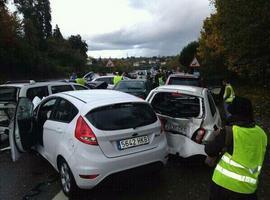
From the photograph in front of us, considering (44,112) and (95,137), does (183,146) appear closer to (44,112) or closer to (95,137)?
(95,137)

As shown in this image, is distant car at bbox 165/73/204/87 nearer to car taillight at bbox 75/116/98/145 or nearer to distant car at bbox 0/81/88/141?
distant car at bbox 0/81/88/141

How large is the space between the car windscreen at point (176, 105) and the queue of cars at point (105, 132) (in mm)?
21

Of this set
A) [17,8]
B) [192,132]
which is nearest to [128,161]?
[192,132]

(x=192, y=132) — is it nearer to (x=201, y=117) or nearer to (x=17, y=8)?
(x=201, y=117)

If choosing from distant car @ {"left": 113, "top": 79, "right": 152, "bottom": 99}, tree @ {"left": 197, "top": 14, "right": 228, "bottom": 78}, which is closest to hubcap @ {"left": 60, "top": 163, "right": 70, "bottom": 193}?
distant car @ {"left": 113, "top": 79, "right": 152, "bottom": 99}

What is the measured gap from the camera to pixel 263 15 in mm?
14336

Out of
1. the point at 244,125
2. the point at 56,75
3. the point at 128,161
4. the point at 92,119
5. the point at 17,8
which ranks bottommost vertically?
the point at 56,75

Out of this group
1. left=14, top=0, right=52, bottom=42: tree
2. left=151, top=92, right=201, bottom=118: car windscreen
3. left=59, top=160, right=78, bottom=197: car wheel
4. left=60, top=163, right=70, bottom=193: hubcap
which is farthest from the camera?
left=14, top=0, right=52, bottom=42: tree

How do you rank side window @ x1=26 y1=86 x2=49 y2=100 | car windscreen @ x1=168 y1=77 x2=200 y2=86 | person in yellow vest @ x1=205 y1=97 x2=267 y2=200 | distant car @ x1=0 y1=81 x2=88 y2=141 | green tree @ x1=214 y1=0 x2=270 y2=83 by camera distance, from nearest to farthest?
person in yellow vest @ x1=205 y1=97 x2=267 y2=200 < distant car @ x1=0 y1=81 x2=88 y2=141 < side window @ x1=26 y1=86 x2=49 y2=100 < car windscreen @ x1=168 y1=77 x2=200 y2=86 < green tree @ x1=214 y1=0 x2=270 y2=83

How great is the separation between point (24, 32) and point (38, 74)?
7.20 meters

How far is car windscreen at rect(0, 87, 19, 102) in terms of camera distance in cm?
912

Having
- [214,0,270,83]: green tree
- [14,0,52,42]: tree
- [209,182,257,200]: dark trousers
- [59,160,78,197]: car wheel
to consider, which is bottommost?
[59,160,78,197]: car wheel

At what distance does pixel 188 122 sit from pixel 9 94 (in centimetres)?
539

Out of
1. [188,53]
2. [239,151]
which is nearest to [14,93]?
[239,151]
